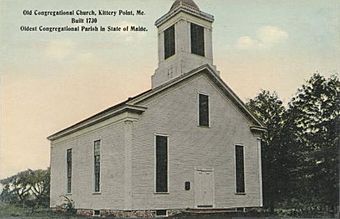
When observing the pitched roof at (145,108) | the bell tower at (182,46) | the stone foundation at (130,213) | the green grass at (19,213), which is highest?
the bell tower at (182,46)

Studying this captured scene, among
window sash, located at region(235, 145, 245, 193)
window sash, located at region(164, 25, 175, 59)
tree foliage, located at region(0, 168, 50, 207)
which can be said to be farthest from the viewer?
window sash, located at region(235, 145, 245, 193)

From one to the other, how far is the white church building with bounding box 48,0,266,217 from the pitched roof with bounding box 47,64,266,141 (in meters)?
0.03

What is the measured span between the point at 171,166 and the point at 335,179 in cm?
389

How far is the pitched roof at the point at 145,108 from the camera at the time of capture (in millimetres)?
12391

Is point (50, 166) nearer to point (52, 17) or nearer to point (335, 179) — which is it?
point (52, 17)

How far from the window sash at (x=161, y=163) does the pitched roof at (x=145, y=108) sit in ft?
2.92

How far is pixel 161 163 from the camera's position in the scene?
512 inches

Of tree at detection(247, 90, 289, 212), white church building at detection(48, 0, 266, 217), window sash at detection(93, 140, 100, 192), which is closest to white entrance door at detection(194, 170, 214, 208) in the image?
white church building at detection(48, 0, 266, 217)

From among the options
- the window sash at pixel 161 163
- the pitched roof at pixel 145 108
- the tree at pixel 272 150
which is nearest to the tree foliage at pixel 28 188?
the pitched roof at pixel 145 108

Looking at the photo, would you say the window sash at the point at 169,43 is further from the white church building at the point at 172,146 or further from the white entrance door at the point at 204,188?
the white entrance door at the point at 204,188

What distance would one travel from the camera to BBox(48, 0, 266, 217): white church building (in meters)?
12.6

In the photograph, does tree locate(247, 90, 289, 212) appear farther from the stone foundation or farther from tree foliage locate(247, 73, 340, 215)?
the stone foundation

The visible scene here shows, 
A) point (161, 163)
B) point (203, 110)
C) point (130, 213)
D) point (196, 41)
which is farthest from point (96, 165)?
point (196, 41)

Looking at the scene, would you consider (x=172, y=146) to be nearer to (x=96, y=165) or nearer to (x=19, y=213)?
(x=96, y=165)
